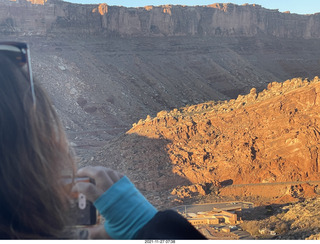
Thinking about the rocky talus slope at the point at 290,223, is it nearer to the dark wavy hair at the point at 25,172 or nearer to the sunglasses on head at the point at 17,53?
the dark wavy hair at the point at 25,172

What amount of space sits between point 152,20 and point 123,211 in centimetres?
4987

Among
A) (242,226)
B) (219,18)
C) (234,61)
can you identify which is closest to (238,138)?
(242,226)

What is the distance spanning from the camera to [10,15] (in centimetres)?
4038

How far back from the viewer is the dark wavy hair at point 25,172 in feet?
4.63

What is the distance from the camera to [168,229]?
1.52m

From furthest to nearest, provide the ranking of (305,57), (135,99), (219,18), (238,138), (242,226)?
(305,57) < (219,18) < (135,99) < (238,138) < (242,226)

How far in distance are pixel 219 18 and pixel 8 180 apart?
56.3 m

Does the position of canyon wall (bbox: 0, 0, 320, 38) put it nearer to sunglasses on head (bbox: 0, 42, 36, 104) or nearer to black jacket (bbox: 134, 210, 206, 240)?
sunglasses on head (bbox: 0, 42, 36, 104)

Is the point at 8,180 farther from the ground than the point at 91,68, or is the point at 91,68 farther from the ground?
the point at 8,180

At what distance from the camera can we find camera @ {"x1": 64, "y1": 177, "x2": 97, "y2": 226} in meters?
1.52

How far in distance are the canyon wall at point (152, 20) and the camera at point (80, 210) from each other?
40664 millimetres

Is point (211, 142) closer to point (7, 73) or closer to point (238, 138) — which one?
point (238, 138)

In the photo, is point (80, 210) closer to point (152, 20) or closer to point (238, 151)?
point (238, 151)

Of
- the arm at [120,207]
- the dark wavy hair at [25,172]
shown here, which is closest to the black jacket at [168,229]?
the arm at [120,207]
